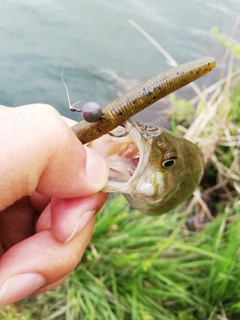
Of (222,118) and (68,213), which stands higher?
(68,213)

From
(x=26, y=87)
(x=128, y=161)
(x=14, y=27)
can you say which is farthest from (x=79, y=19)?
(x=128, y=161)

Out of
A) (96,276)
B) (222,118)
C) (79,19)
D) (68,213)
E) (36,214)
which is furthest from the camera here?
(79,19)

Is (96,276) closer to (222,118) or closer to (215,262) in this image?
(215,262)

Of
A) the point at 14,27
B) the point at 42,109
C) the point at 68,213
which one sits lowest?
the point at 14,27

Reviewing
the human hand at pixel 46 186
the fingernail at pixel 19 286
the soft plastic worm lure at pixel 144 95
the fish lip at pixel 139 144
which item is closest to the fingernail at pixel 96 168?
the human hand at pixel 46 186

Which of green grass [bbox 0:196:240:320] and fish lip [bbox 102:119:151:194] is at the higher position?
fish lip [bbox 102:119:151:194]

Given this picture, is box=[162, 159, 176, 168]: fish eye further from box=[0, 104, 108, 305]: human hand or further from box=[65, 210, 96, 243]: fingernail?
box=[65, 210, 96, 243]: fingernail

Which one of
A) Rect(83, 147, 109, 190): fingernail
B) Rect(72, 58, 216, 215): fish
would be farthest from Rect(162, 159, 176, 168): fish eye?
Rect(83, 147, 109, 190): fingernail

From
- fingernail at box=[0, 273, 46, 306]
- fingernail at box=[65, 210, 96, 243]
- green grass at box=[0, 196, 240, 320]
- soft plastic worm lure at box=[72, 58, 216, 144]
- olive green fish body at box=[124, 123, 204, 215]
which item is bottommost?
green grass at box=[0, 196, 240, 320]
